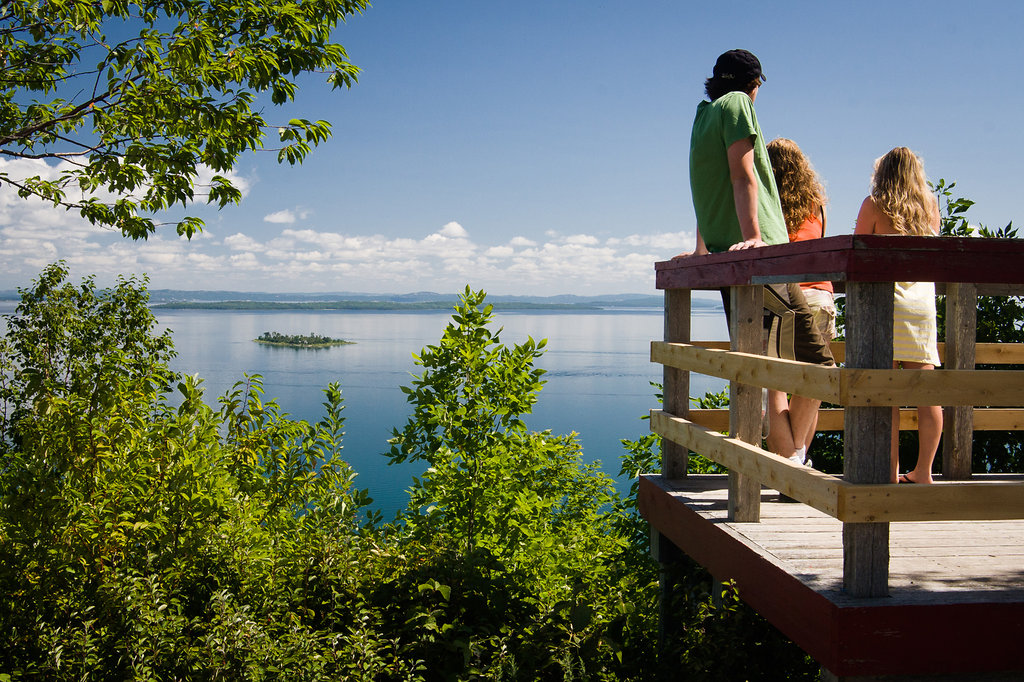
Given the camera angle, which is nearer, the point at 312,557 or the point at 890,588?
the point at 890,588

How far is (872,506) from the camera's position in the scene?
8.79ft

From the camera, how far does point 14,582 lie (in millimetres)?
4605

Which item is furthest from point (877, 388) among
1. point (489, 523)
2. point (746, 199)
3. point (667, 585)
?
point (489, 523)

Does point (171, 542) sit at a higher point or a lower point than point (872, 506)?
lower

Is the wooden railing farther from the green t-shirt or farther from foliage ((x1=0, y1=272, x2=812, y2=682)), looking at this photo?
foliage ((x1=0, y1=272, x2=812, y2=682))

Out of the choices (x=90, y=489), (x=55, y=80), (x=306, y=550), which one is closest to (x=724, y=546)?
(x=306, y=550)

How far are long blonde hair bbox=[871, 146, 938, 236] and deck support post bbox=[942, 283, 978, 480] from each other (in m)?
0.82

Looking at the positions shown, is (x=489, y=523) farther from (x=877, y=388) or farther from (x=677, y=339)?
(x=877, y=388)

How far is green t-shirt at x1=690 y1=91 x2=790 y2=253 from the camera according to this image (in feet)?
12.4

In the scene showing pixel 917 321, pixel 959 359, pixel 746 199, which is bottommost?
pixel 959 359

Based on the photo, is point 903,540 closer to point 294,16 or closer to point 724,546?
point 724,546

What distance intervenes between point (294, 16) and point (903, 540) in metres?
6.91

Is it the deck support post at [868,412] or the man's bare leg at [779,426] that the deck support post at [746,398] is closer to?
the man's bare leg at [779,426]

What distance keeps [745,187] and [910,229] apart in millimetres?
962
